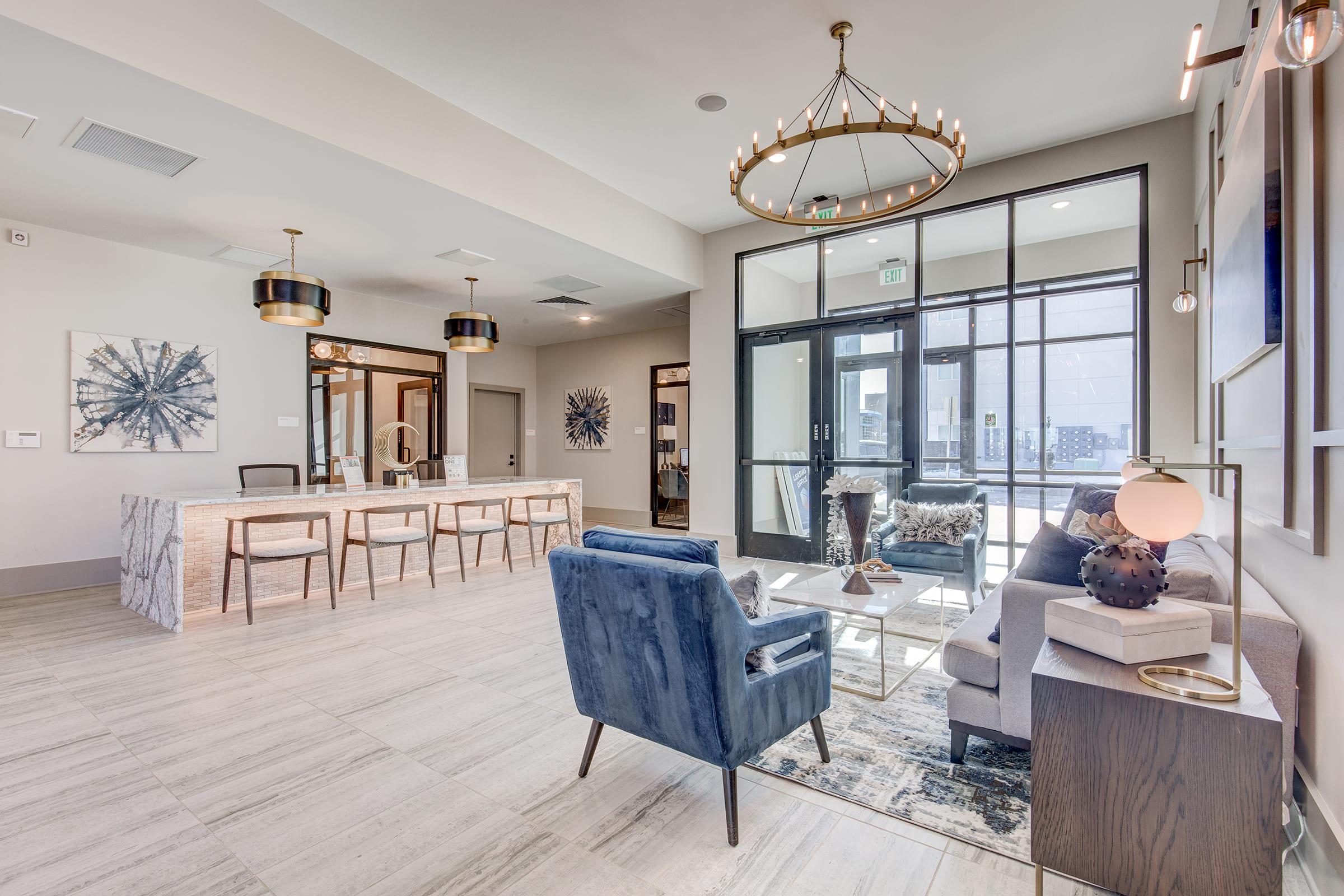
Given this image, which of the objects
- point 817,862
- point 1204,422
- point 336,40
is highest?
point 336,40

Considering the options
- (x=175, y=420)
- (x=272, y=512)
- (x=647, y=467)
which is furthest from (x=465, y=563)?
(x=647, y=467)

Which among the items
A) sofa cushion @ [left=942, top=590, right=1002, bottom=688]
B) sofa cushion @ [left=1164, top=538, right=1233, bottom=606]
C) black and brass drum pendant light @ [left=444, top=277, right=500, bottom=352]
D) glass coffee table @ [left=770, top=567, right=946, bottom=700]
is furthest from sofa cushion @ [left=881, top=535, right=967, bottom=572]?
black and brass drum pendant light @ [left=444, top=277, right=500, bottom=352]

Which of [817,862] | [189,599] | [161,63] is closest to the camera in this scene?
[817,862]

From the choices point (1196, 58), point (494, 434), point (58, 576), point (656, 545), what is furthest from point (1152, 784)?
point (494, 434)

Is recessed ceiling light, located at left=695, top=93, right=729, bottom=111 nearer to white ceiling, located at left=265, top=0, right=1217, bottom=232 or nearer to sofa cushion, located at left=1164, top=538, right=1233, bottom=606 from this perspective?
white ceiling, located at left=265, top=0, right=1217, bottom=232

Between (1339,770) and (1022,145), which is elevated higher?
(1022,145)

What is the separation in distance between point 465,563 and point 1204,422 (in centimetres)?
600

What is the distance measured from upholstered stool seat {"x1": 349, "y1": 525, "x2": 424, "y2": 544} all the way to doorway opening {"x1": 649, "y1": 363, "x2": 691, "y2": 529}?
4323mm

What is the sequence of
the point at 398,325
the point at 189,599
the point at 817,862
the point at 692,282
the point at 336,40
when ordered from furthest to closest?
the point at 398,325, the point at 692,282, the point at 189,599, the point at 336,40, the point at 817,862

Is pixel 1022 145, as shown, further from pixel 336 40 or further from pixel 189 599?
pixel 189 599

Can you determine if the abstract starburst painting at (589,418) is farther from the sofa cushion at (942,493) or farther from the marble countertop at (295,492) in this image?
the sofa cushion at (942,493)

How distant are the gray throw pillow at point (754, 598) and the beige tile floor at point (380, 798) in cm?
Result: 51

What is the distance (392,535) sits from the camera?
201 inches

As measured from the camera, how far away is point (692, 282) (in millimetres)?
6762
